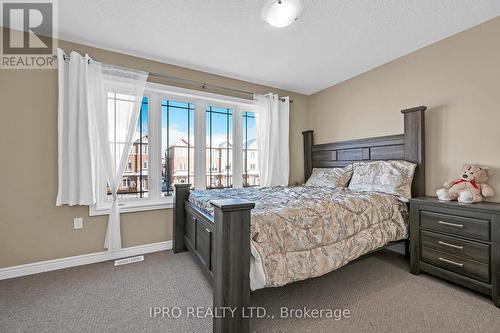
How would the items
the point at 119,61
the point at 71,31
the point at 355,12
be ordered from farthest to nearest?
the point at 119,61 → the point at 71,31 → the point at 355,12

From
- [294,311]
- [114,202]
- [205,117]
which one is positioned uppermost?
[205,117]

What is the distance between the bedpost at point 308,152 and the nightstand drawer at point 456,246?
2084 mm

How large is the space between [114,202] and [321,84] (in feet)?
11.7

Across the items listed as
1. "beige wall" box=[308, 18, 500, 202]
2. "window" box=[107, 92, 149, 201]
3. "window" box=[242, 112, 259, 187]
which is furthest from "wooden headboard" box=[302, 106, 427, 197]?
"window" box=[107, 92, 149, 201]

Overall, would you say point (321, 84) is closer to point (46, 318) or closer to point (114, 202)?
point (114, 202)

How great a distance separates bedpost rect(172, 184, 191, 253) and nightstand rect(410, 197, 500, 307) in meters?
2.56

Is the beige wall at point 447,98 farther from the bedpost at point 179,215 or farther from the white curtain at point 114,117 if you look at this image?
the white curtain at point 114,117

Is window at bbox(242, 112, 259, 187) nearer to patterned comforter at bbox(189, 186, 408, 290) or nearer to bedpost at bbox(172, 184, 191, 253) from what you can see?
bedpost at bbox(172, 184, 191, 253)

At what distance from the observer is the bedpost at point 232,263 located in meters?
1.29

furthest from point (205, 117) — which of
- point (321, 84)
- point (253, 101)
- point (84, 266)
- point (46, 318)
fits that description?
point (46, 318)

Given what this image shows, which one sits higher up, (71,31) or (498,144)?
(71,31)

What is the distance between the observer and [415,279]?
2131 millimetres

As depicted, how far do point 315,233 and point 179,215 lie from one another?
1.72 m

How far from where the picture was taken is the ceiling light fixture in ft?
5.86
